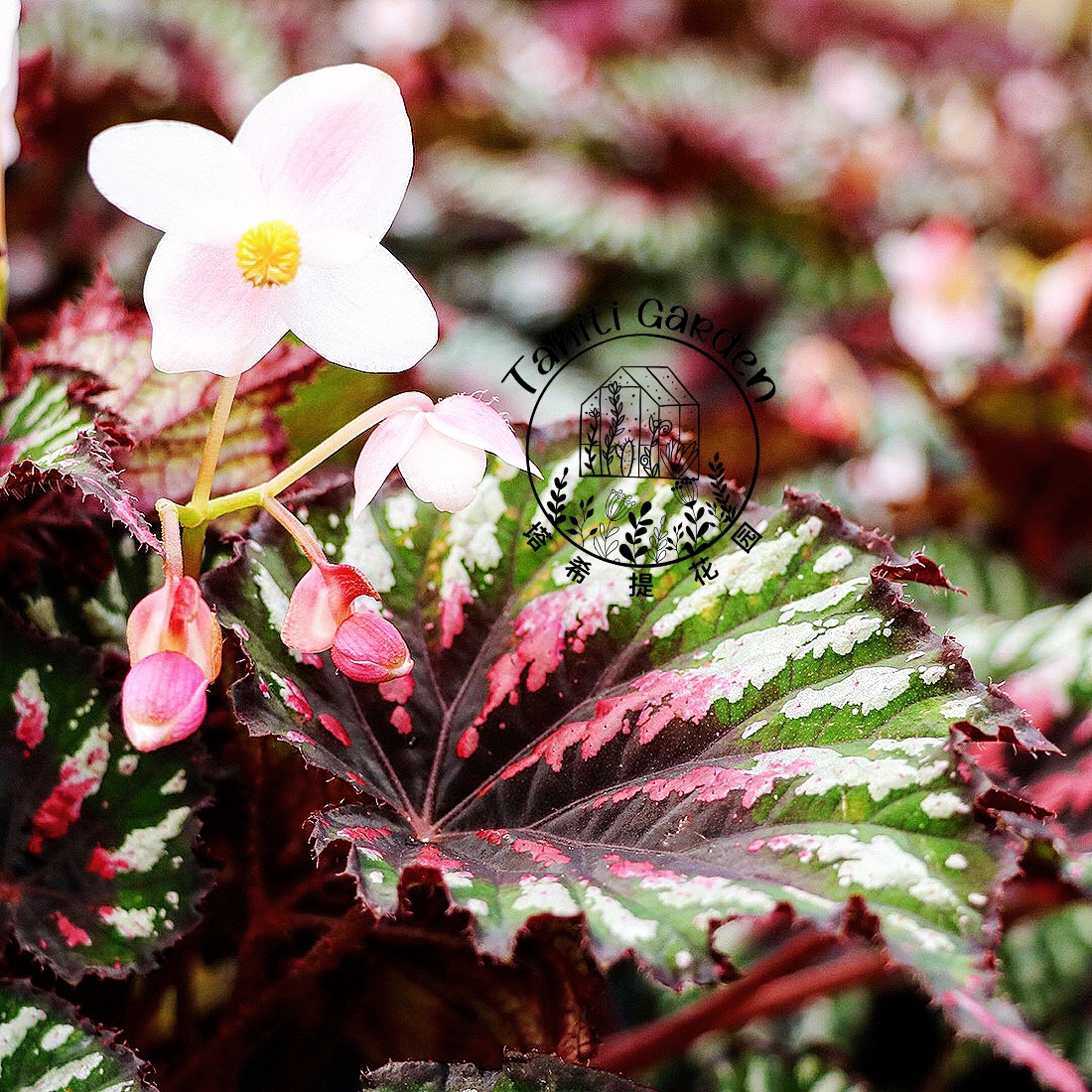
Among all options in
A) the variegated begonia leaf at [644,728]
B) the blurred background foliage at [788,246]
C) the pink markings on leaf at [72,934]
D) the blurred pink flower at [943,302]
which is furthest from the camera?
the blurred pink flower at [943,302]

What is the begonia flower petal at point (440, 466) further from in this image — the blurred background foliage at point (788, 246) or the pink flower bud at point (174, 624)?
the blurred background foliage at point (788, 246)

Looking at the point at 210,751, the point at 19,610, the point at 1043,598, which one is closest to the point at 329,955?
the point at 210,751

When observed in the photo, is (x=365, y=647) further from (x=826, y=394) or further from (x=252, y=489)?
(x=826, y=394)

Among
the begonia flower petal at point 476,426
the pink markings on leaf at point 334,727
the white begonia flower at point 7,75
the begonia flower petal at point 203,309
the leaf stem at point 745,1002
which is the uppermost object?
the white begonia flower at point 7,75

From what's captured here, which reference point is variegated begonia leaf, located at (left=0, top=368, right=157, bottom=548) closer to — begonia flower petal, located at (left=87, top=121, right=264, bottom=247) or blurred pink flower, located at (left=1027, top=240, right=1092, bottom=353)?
begonia flower petal, located at (left=87, top=121, right=264, bottom=247)

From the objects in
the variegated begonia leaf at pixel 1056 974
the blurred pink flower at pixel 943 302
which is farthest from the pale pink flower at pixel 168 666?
the blurred pink flower at pixel 943 302

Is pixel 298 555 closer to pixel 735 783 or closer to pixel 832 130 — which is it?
pixel 735 783
